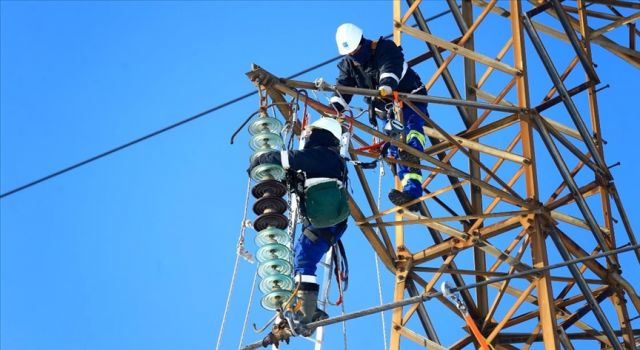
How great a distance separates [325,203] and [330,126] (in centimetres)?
113

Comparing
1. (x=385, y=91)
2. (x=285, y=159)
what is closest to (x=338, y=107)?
(x=385, y=91)

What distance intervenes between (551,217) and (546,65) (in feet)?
8.60

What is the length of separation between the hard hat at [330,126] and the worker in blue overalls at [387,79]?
1.07 meters

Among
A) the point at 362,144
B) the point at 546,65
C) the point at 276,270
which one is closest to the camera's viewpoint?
the point at 276,270

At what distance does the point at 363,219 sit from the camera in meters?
23.1

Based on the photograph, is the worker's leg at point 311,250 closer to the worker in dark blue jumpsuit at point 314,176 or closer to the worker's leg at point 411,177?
the worker in dark blue jumpsuit at point 314,176

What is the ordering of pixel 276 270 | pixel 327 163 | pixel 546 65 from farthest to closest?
pixel 546 65
pixel 327 163
pixel 276 270

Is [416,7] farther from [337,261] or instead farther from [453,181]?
[337,261]

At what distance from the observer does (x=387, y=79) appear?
22.4 meters

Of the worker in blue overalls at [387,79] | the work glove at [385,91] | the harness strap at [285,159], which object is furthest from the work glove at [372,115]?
the harness strap at [285,159]

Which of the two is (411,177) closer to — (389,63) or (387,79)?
(387,79)

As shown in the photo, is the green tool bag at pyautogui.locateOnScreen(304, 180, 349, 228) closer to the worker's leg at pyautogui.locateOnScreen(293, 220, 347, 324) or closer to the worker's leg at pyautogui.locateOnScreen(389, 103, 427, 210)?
the worker's leg at pyautogui.locateOnScreen(293, 220, 347, 324)

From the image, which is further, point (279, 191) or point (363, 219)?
point (363, 219)

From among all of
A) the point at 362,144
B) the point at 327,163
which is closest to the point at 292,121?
the point at 327,163
